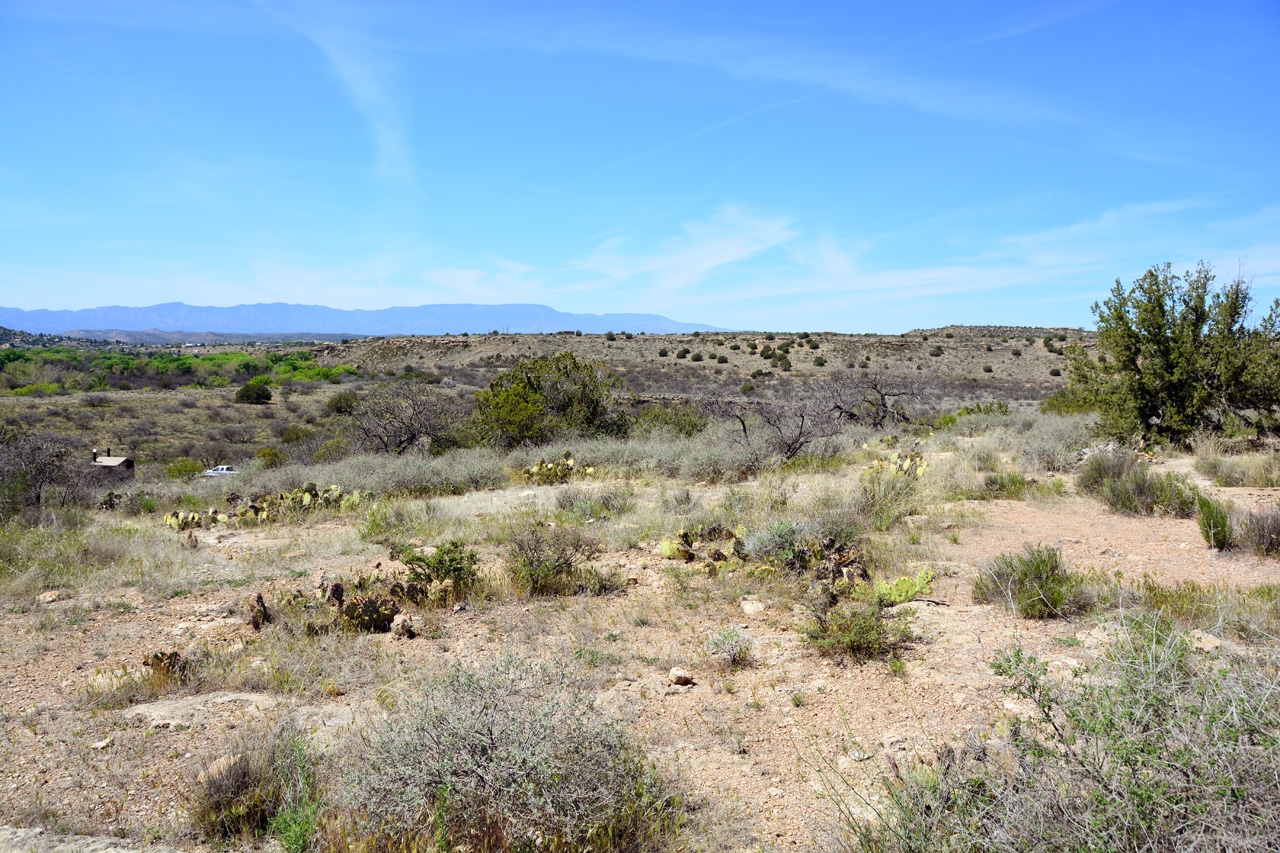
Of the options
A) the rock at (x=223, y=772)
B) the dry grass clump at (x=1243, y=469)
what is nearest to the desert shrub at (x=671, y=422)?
the dry grass clump at (x=1243, y=469)

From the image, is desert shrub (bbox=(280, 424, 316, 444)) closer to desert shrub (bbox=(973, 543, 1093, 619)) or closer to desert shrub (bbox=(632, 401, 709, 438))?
desert shrub (bbox=(632, 401, 709, 438))

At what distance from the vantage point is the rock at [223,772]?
10.3ft

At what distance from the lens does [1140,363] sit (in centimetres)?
1318

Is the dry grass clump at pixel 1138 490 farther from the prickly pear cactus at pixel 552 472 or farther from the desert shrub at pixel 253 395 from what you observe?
the desert shrub at pixel 253 395

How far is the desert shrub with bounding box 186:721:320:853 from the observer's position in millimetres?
2959

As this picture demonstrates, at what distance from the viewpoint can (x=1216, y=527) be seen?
6.96 meters

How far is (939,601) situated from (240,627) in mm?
6027

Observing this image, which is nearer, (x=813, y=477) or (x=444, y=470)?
(x=813, y=477)

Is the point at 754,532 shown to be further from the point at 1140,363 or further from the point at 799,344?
the point at 799,344

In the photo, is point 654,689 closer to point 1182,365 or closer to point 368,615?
point 368,615

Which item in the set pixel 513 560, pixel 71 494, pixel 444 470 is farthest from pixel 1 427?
pixel 513 560

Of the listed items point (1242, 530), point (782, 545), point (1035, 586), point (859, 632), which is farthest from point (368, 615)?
point (1242, 530)

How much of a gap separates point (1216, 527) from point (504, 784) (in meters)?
7.67

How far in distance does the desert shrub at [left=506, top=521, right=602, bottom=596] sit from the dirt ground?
0.30 metres
